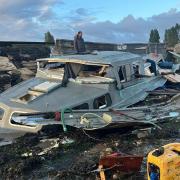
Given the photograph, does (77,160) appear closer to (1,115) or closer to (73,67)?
(1,115)

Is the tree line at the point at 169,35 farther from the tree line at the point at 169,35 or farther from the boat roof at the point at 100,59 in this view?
the boat roof at the point at 100,59

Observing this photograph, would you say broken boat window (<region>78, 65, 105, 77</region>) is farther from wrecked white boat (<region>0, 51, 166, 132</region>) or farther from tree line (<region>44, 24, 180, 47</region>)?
tree line (<region>44, 24, 180, 47</region>)

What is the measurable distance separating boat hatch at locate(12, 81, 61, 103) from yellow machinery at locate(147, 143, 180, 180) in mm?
5312

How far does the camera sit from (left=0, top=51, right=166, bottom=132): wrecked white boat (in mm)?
10234

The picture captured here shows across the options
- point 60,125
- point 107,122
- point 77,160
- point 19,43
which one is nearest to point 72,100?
point 60,125

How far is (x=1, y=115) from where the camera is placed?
10.4m

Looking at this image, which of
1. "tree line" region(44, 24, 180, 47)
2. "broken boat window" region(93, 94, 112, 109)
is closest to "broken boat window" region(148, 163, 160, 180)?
"broken boat window" region(93, 94, 112, 109)

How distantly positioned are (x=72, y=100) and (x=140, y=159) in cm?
361

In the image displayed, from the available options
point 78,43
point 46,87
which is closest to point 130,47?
point 78,43

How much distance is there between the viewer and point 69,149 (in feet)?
29.7

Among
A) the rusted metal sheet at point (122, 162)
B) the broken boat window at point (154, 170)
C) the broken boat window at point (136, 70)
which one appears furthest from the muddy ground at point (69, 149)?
the broken boat window at point (136, 70)

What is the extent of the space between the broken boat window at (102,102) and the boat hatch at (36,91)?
3.75 ft

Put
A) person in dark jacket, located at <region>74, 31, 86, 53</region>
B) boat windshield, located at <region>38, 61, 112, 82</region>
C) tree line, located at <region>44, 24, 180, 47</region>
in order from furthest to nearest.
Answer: tree line, located at <region>44, 24, 180, 47</region> → person in dark jacket, located at <region>74, 31, 86, 53</region> → boat windshield, located at <region>38, 61, 112, 82</region>

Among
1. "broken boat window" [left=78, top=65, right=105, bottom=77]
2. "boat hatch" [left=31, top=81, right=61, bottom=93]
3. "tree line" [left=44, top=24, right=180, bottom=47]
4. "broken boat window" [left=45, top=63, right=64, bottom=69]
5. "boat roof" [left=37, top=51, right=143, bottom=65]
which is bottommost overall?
"tree line" [left=44, top=24, right=180, bottom=47]
